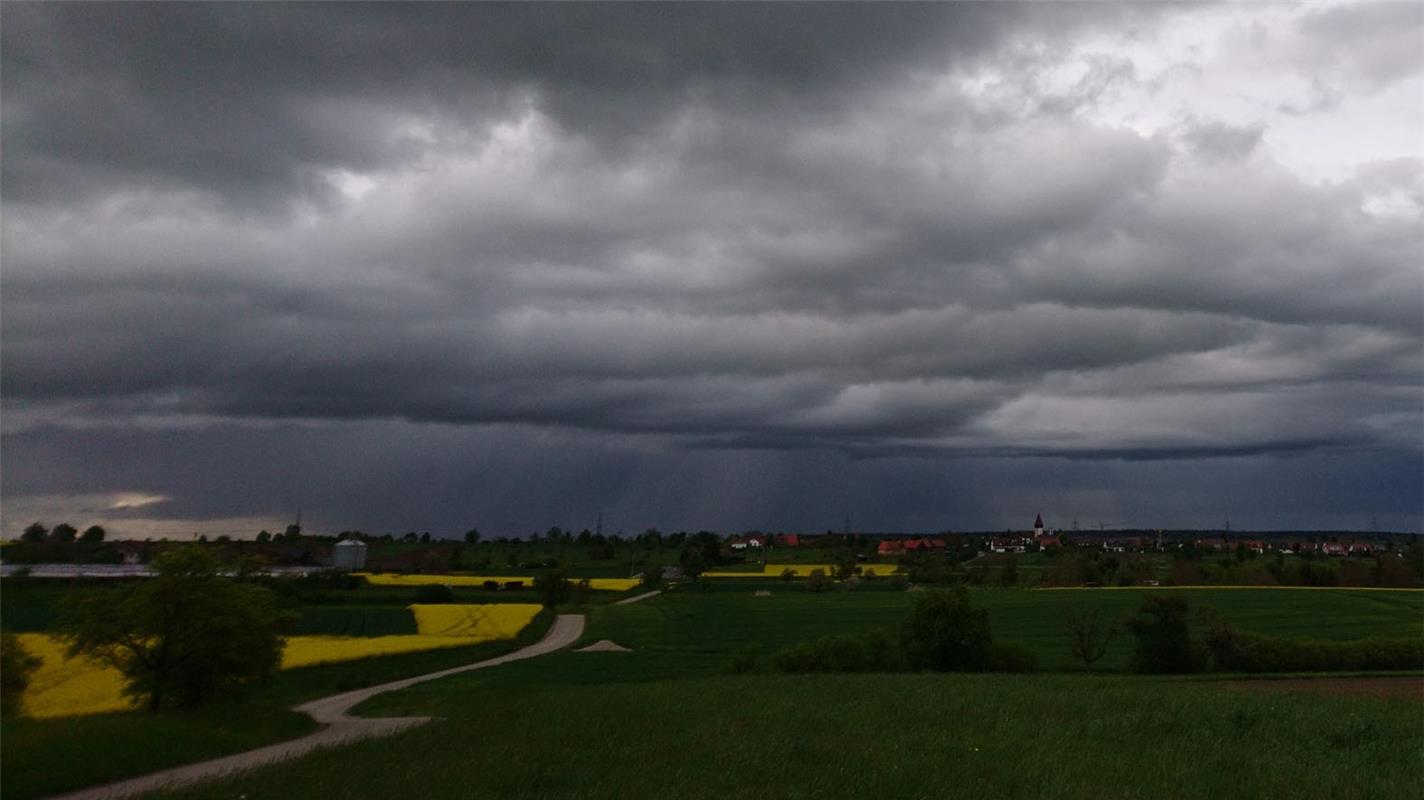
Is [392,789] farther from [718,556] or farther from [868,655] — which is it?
[718,556]

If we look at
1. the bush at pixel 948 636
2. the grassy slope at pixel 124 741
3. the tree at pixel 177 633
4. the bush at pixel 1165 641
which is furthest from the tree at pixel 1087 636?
the tree at pixel 177 633

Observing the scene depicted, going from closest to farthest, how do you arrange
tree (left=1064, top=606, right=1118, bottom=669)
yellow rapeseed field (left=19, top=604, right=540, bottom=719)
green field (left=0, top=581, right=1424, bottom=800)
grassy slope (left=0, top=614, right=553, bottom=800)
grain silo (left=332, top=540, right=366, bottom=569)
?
green field (left=0, top=581, right=1424, bottom=800), grassy slope (left=0, top=614, right=553, bottom=800), yellow rapeseed field (left=19, top=604, right=540, bottom=719), tree (left=1064, top=606, right=1118, bottom=669), grain silo (left=332, top=540, right=366, bottom=569)

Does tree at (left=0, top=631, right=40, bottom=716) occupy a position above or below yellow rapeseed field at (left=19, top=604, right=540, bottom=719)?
above

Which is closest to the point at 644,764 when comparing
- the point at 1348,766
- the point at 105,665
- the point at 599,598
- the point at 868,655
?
the point at 1348,766

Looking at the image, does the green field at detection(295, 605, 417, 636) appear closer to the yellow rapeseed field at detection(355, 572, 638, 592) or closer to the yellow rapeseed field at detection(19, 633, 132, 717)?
the yellow rapeseed field at detection(355, 572, 638, 592)

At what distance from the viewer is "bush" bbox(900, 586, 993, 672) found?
200 ft

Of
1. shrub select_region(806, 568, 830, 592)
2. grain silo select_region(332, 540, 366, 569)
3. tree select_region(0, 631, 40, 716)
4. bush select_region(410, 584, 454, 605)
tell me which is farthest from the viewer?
shrub select_region(806, 568, 830, 592)

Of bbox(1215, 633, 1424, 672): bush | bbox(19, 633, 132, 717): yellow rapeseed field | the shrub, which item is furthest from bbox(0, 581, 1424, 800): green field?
the shrub

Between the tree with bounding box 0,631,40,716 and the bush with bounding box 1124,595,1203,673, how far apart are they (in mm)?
58268

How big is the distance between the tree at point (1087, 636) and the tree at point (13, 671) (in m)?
57.0

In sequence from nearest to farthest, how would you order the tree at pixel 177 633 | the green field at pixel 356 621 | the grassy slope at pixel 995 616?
the tree at pixel 177 633 < the grassy slope at pixel 995 616 < the green field at pixel 356 621

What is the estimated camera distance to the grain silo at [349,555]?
132875 mm

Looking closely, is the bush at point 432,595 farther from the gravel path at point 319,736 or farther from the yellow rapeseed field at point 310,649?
the gravel path at point 319,736

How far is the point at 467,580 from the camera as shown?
141 m
